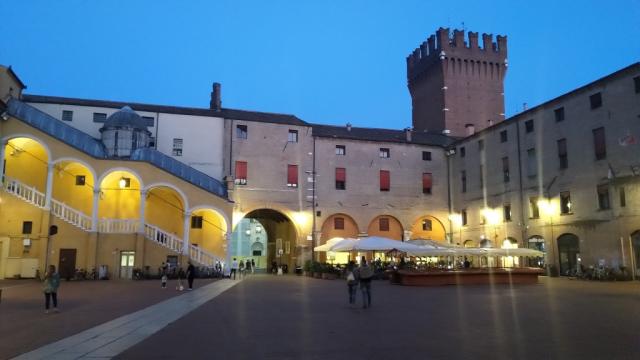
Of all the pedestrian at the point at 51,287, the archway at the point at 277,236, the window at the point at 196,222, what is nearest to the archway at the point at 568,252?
the archway at the point at 277,236

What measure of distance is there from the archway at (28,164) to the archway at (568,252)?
3286 cm

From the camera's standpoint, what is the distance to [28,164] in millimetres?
33031

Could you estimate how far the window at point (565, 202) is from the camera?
33006mm

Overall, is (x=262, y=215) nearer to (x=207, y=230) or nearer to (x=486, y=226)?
(x=207, y=230)

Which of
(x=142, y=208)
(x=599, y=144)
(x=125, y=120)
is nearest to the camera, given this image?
(x=599, y=144)

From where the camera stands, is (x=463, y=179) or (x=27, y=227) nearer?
(x=27, y=227)

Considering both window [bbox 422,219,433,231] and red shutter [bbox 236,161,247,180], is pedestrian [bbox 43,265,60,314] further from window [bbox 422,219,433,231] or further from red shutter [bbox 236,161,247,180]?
window [bbox 422,219,433,231]

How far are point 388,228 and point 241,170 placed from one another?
43.6 ft

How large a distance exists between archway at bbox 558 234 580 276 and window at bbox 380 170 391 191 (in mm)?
14604

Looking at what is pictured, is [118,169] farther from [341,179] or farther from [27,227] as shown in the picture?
[341,179]

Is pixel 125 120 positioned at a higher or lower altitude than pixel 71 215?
higher

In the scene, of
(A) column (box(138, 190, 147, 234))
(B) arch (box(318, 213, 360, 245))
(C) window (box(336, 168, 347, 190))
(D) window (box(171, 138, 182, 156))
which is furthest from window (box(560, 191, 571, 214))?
(D) window (box(171, 138, 182, 156))

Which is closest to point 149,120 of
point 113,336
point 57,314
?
point 57,314

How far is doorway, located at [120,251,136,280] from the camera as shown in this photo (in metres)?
31.2
